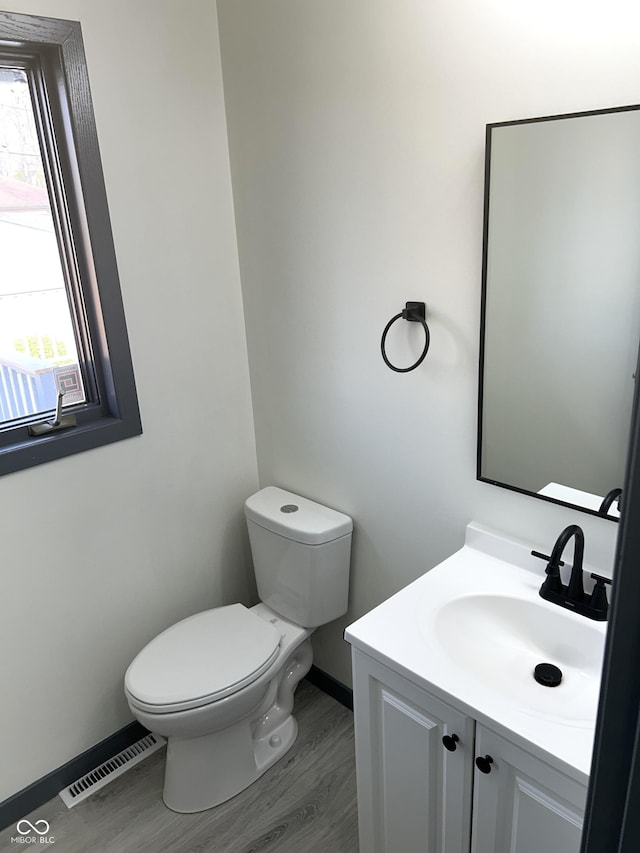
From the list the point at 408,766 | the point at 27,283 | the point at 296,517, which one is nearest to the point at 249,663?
the point at 296,517

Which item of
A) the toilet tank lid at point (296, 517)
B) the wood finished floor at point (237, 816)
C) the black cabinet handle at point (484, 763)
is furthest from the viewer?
the toilet tank lid at point (296, 517)

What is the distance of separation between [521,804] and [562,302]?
3.25 feet

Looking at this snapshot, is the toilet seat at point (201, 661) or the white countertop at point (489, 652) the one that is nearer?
the white countertop at point (489, 652)

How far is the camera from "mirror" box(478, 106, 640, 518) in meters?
1.30

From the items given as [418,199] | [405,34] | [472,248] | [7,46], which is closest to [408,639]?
[472,248]

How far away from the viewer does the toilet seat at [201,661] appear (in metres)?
1.83

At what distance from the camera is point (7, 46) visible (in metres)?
1.67

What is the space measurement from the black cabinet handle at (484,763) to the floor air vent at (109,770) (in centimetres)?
138

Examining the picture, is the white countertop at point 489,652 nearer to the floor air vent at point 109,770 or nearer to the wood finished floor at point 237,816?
the wood finished floor at point 237,816

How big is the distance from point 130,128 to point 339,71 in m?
0.61

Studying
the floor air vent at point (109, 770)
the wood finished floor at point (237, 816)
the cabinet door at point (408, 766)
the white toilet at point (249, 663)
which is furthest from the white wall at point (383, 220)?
the floor air vent at point (109, 770)

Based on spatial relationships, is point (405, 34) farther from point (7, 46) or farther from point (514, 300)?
point (7, 46)

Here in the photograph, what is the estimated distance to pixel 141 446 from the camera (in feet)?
6.86

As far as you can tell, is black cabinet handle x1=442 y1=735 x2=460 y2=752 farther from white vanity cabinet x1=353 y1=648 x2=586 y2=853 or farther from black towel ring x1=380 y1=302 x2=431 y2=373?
black towel ring x1=380 y1=302 x2=431 y2=373
